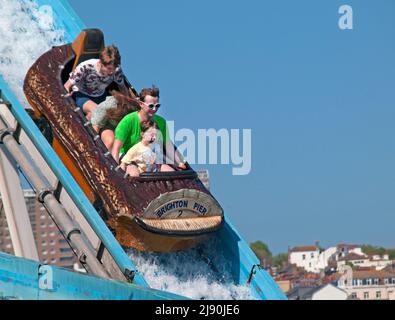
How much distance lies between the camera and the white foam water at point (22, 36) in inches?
463

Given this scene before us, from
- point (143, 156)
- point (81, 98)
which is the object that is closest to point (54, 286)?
point (143, 156)

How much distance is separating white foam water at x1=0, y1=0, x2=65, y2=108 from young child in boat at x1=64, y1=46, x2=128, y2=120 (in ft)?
3.35

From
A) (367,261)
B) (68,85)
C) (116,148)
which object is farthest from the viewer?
(367,261)

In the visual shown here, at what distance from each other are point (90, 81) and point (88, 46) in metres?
0.41

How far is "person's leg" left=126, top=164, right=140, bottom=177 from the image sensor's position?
388 inches

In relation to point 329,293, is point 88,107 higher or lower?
lower

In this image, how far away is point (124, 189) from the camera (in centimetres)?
970

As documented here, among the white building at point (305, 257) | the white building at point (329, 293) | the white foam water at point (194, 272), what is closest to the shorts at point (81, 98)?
the white foam water at point (194, 272)

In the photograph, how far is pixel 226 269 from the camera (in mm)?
10336

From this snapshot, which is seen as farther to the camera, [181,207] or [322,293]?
[322,293]

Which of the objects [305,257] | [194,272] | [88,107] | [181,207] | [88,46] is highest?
[305,257]

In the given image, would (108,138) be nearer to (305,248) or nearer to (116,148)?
(116,148)
